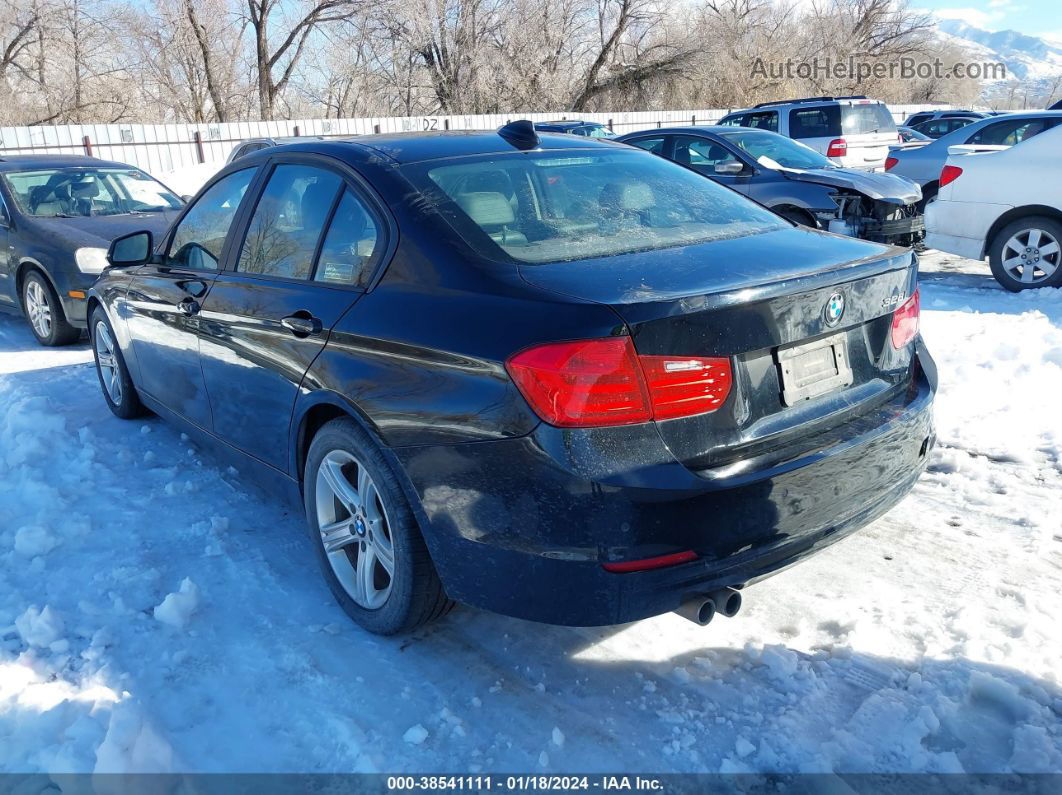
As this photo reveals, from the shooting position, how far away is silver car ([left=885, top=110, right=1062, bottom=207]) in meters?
11.9

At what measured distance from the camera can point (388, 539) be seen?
2898mm

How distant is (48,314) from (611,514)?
6.93 metres

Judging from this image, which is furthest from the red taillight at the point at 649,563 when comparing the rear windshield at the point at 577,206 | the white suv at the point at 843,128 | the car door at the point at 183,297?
the white suv at the point at 843,128

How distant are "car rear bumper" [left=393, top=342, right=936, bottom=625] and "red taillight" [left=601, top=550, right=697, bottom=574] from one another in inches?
0.6

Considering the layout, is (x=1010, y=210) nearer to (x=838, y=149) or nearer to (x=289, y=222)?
(x=838, y=149)

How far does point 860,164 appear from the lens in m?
13.1

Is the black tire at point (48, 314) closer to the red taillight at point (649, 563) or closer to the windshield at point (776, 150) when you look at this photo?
the red taillight at point (649, 563)

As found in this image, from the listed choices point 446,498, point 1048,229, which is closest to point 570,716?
point 446,498

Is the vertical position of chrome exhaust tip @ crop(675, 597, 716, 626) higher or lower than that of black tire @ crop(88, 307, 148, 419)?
lower

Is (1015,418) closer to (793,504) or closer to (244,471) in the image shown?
(793,504)

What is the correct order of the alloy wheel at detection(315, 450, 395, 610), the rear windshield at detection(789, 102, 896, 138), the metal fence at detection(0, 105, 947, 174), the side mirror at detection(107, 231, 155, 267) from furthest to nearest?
the metal fence at detection(0, 105, 947, 174) → the rear windshield at detection(789, 102, 896, 138) → the side mirror at detection(107, 231, 155, 267) → the alloy wheel at detection(315, 450, 395, 610)

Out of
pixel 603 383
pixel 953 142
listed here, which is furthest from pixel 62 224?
pixel 953 142

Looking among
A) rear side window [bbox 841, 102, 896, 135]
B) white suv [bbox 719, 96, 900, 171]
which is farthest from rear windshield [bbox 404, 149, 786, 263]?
rear side window [bbox 841, 102, 896, 135]

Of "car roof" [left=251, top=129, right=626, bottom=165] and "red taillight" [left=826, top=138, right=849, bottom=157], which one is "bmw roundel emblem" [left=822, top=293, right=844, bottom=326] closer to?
"car roof" [left=251, top=129, right=626, bottom=165]
